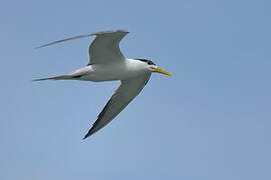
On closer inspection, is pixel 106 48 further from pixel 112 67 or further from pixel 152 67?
pixel 152 67

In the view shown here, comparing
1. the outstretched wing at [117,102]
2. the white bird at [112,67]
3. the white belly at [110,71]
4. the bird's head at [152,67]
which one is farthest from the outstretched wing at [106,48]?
the outstretched wing at [117,102]

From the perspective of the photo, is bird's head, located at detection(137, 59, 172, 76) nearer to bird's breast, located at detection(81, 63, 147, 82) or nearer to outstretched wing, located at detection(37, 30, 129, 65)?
bird's breast, located at detection(81, 63, 147, 82)

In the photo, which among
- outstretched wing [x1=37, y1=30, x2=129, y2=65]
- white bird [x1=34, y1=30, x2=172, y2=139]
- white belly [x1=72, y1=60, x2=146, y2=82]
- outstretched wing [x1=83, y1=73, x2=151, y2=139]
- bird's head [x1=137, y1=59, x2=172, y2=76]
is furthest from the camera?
outstretched wing [x1=83, y1=73, x2=151, y2=139]

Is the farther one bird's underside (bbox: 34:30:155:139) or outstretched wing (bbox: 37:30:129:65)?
bird's underside (bbox: 34:30:155:139)

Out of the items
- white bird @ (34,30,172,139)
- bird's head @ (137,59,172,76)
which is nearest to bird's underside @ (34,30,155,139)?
white bird @ (34,30,172,139)

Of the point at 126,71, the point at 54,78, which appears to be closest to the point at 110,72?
the point at 126,71

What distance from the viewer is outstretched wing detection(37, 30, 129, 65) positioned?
13.1m

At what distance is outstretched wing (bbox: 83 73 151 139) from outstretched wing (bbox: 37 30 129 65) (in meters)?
1.84

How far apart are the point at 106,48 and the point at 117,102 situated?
2851mm

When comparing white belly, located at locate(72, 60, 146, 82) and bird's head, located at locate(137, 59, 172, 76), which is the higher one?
bird's head, located at locate(137, 59, 172, 76)

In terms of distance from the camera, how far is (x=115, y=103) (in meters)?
16.2

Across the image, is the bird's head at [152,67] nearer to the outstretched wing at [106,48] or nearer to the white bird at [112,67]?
the white bird at [112,67]

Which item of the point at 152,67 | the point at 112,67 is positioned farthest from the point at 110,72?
the point at 152,67

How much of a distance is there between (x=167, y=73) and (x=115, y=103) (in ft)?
7.08
